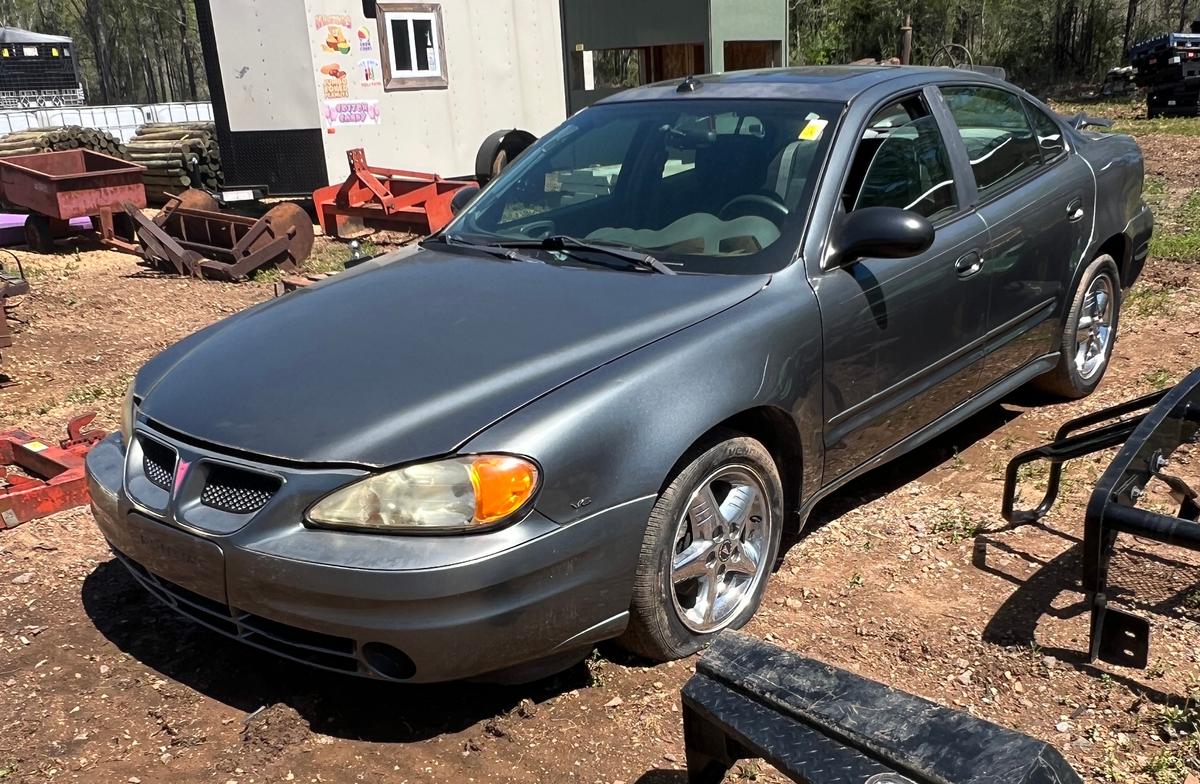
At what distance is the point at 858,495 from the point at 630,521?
1.95 meters

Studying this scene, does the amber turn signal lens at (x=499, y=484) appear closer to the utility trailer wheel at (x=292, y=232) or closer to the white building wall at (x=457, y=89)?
the utility trailer wheel at (x=292, y=232)

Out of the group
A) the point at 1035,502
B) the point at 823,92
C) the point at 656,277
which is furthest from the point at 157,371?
the point at 1035,502

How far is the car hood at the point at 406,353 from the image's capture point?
2.64m

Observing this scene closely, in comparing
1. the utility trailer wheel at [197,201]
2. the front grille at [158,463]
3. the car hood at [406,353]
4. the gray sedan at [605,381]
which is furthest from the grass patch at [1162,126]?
the front grille at [158,463]

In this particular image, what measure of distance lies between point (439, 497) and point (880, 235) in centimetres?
173

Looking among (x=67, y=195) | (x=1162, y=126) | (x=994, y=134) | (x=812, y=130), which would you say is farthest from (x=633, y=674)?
(x=1162, y=126)

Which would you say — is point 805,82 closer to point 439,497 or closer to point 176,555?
point 439,497

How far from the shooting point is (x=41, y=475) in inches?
184

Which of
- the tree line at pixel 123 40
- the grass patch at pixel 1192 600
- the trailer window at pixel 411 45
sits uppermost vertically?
the tree line at pixel 123 40

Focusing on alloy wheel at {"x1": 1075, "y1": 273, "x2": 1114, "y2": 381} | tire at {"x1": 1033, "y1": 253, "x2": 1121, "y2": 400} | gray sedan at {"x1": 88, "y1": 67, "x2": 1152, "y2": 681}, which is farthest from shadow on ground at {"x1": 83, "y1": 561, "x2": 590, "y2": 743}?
alloy wheel at {"x1": 1075, "y1": 273, "x2": 1114, "y2": 381}

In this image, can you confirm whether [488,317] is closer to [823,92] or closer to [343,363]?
[343,363]

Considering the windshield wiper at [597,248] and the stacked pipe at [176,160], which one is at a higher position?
the windshield wiper at [597,248]

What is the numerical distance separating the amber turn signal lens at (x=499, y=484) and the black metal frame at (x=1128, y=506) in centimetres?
163

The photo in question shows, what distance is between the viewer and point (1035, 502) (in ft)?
13.7
